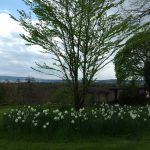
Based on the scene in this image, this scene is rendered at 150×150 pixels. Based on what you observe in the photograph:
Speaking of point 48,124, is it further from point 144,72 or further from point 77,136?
point 144,72

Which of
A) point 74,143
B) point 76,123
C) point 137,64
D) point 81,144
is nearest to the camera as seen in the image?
point 81,144

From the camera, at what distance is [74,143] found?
11.6 m

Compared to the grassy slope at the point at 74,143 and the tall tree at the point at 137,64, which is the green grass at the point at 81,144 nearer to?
the grassy slope at the point at 74,143

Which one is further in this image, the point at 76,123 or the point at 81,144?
the point at 76,123

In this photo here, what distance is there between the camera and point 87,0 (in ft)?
49.4

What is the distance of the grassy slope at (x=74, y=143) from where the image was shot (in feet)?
36.1

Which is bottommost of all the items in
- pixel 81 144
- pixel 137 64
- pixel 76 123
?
pixel 81 144

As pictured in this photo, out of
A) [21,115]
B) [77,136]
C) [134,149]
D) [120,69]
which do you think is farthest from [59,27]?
[120,69]

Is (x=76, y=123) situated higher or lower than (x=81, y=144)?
higher

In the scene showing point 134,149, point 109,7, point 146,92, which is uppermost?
point 109,7

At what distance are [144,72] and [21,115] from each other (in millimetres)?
18424

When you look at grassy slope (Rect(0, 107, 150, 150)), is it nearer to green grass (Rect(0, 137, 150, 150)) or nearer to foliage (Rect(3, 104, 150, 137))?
green grass (Rect(0, 137, 150, 150))

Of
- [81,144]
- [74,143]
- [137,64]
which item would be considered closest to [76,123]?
[74,143]

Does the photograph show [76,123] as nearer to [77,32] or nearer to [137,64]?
[77,32]
